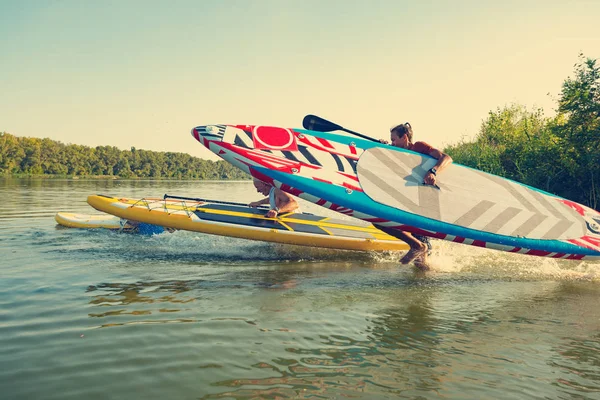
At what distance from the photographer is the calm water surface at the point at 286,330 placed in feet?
9.82

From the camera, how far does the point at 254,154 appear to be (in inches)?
277

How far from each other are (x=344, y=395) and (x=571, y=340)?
2568mm

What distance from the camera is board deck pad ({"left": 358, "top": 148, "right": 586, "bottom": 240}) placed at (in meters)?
6.96

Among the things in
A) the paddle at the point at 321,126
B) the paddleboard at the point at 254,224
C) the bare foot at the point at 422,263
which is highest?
the paddle at the point at 321,126

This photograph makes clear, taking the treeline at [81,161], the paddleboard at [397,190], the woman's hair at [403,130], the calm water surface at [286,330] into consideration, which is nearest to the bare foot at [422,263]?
the calm water surface at [286,330]

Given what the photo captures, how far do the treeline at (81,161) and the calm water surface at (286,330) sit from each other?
52.8 metres

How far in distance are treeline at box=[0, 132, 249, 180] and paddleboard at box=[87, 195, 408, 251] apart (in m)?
49.7

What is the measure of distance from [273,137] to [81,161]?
81.2m

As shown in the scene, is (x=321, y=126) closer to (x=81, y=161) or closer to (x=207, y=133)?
(x=207, y=133)

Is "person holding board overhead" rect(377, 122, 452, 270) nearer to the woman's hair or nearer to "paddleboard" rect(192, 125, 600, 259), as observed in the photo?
the woman's hair

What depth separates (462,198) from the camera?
721 cm

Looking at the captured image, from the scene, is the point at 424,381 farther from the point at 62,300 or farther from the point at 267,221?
the point at 267,221

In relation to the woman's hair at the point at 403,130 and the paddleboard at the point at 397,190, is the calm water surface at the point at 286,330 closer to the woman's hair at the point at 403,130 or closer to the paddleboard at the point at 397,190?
the paddleboard at the point at 397,190

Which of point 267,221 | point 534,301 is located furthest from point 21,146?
point 534,301
